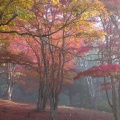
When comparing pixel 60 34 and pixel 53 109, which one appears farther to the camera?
pixel 60 34

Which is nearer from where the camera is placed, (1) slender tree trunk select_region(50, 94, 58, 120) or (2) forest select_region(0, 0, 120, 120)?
(2) forest select_region(0, 0, 120, 120)

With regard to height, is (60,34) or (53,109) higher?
(60,34)

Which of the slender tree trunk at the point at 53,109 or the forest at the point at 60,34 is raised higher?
the forest at the point at 60,34

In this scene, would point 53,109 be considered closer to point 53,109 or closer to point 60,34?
point 53,109

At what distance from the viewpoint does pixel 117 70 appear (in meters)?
10.3

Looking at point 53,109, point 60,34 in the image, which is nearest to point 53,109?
point 53,109

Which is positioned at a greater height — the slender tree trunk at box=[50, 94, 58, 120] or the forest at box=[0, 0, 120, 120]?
the forest at box=[0, 0, 120, 120]

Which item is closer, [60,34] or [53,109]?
[53,109]

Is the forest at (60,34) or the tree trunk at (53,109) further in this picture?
the tree trunk at (53,109)

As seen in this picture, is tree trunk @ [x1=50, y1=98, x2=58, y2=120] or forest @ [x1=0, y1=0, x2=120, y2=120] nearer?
forest @ [x1=0, y1=0, x2=120, y2=120]

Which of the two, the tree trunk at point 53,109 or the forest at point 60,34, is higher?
the forest at point 60,34

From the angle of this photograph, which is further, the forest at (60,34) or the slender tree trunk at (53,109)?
the slender tree trunk at (53,109)

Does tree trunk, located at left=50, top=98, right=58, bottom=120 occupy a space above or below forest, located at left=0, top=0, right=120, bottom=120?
below

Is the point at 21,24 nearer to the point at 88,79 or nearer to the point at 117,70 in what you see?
the point at 117,70
